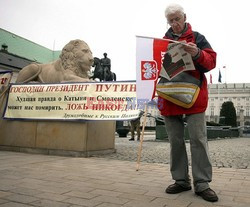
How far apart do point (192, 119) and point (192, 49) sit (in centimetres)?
69

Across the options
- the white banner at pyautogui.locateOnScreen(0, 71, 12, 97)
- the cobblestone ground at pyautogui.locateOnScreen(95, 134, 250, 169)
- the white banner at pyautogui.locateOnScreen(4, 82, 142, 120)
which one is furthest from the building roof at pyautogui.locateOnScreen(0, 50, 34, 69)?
the white banner at pyautogui.locateOnScreen(4, 82, 142, 120)

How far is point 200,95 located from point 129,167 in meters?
2.13

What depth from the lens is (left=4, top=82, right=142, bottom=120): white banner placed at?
18.4 feet

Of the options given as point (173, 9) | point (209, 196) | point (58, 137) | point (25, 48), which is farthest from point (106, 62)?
point (25, 48)

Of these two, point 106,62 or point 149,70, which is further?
point 106,62

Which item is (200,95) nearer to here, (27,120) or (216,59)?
(216,59)

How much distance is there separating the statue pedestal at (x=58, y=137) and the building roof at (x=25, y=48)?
41785 mm

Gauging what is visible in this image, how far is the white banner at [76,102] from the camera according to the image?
5609mm

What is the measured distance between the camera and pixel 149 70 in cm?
339

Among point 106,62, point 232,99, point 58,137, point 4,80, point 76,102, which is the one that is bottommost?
point 58,137

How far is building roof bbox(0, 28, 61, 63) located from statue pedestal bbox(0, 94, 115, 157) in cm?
4178

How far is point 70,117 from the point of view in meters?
5.77

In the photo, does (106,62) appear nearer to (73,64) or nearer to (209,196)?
(73,64)

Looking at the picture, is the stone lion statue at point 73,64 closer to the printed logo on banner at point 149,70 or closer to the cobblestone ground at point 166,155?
the cobblestone ground at point 166,155
